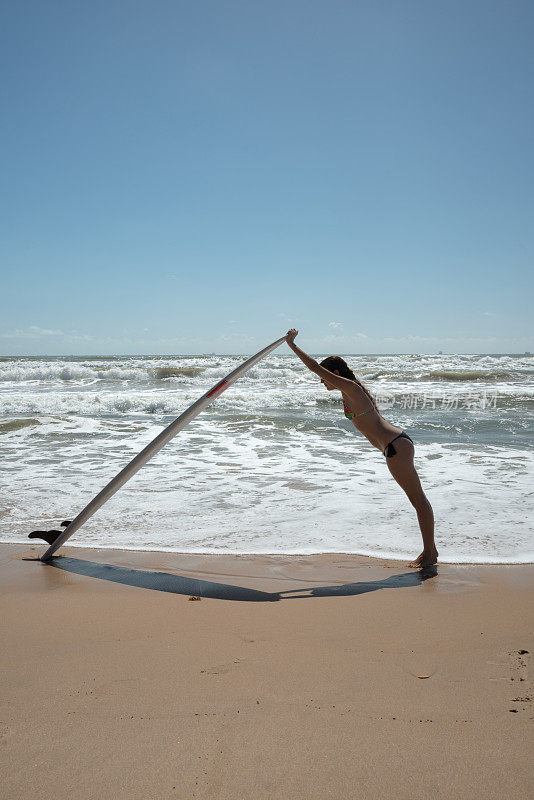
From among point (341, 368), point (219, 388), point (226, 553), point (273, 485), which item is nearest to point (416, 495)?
point (341, 368)

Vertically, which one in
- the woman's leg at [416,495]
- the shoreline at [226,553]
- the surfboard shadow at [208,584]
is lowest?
the shoreline at [226,553]

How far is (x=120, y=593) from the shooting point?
294 cm

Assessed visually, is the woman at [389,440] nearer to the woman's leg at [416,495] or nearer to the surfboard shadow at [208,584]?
the woman's leg at [416,495]

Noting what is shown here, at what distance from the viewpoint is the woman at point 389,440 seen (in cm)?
346

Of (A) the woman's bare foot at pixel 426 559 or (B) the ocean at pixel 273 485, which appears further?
(B) the ocean at pixel 273 485

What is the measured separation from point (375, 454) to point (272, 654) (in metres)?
5.81

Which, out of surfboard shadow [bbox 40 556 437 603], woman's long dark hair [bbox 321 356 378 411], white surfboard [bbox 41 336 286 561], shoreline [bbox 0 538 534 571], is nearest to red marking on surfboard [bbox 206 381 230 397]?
white surfboard [bbox 41 336 286 561]

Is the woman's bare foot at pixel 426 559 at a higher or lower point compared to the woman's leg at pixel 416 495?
lower

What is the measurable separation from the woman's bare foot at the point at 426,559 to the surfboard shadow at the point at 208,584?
0.21ft

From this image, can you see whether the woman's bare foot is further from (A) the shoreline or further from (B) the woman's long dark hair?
(B) the woman's long dark hair

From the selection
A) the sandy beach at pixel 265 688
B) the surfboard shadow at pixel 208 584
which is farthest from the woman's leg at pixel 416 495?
the sandy beach at pixel 265 688

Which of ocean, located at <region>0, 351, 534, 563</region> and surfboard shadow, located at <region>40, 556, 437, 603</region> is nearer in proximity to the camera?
surfboard shadow, located at <region>40, 556, 437, 603</region>

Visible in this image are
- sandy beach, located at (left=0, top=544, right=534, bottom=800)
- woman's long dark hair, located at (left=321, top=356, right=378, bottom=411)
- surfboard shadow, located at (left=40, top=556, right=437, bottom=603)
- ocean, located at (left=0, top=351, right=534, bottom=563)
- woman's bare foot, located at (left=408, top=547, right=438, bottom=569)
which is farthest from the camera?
ocean, located at (left=0, top=351, right=534, bottom=563)

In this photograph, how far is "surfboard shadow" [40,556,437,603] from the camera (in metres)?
2.96
